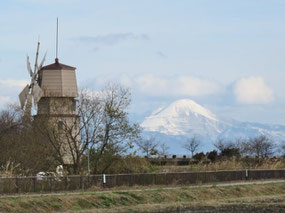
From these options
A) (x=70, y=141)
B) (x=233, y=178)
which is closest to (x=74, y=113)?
(x=70, y=141)

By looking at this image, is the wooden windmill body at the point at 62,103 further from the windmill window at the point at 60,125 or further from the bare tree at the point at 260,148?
the bare tree at the point at 260,148

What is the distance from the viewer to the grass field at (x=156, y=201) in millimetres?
38344

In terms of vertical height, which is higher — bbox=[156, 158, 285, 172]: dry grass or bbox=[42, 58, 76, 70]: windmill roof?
bbox=[42, 58, 76, 70]: windmill roof

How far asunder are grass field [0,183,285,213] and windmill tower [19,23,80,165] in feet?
28.3

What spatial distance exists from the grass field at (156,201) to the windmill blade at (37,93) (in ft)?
58.4

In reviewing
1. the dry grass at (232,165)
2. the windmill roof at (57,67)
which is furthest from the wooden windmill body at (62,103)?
the dry grass at (232,165)

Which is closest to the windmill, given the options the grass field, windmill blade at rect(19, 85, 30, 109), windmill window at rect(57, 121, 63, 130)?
windmill blade at rect(19, 85, 30, 109)

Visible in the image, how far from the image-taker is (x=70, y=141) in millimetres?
55375

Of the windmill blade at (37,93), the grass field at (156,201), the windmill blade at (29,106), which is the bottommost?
the grass field at (156,201)

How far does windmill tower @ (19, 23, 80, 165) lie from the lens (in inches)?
2183

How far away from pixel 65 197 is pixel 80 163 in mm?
14432

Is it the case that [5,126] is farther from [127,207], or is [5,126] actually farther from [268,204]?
[268,204]

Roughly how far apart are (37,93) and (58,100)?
21.4 ft

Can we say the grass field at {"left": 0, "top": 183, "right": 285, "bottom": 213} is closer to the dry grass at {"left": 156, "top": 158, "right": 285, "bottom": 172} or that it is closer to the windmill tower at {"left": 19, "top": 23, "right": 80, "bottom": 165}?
the windmill tower at {"left": 19, "top": 23, "right": 80, "bottom": 165}
